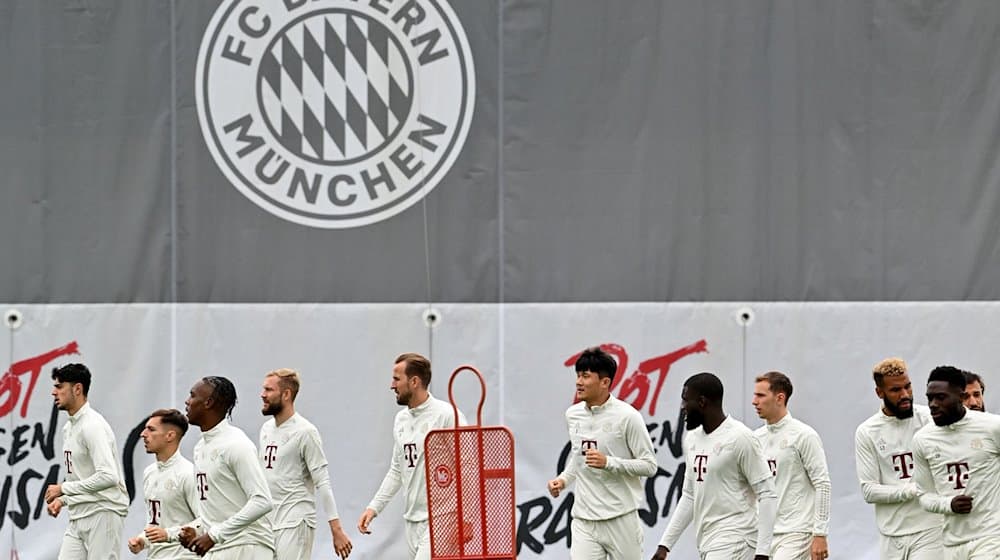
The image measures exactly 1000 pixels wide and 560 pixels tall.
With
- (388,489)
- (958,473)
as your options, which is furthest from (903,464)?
(388,489)

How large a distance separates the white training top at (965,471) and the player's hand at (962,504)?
0.06m

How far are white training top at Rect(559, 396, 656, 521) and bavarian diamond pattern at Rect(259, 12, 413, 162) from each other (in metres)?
3.85

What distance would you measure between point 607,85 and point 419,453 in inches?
150

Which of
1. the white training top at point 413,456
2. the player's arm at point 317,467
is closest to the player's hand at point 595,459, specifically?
the white training top at point 413,456

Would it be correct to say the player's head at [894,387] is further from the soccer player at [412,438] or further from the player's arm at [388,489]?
the player's arm at [388,489]

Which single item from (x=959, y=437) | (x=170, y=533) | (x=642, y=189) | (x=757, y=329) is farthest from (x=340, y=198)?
(x=959, y=437)

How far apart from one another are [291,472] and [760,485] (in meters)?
3.53

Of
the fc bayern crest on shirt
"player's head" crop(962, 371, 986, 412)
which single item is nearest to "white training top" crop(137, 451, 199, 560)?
the fc bayern crest on shirt

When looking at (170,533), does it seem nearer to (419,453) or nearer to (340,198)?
(419,453)

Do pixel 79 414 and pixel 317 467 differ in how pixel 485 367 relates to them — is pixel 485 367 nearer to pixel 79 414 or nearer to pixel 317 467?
pixel 317 467

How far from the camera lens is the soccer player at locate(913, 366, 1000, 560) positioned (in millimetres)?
9398

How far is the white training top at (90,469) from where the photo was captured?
11.2 meters

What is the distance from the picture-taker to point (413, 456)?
11.5 m

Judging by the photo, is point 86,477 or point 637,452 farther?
point 86,477
